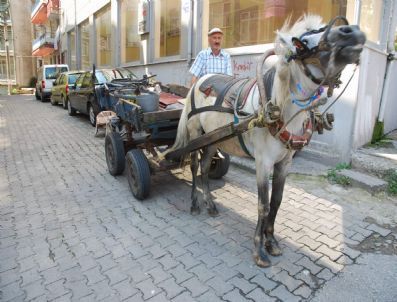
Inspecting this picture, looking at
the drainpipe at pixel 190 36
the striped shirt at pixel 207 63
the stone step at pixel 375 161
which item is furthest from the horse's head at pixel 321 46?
the drainpipe at pixel 190 36

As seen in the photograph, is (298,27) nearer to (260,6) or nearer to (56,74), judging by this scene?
(260,6)

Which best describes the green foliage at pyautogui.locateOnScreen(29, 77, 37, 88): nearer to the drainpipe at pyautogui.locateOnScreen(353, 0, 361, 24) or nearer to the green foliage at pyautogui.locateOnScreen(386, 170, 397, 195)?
the drainpipe at pyautogui.locateOnScreen(353, 0, 361, 24)

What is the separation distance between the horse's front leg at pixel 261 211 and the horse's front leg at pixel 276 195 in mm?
157

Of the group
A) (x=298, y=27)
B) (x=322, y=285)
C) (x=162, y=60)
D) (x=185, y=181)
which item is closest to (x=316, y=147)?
A: (x=185, y=181)

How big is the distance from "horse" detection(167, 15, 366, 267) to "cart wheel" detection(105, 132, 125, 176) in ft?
5.17

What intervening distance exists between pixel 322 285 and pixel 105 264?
1.88m

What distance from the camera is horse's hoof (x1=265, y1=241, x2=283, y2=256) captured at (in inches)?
122

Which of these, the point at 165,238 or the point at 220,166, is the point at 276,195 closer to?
the point at 165,238

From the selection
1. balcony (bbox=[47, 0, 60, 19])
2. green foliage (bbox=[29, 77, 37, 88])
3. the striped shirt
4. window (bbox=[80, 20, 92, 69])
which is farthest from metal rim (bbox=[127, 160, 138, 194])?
green foliage (bbox=[29, 77, 37, 88])

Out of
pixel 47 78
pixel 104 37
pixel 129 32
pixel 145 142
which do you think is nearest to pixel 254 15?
pixel 145 142

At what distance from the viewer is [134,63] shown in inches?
503

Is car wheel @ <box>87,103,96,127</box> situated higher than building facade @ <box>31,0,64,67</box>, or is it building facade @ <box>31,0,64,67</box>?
building facade @ <box>31,0,64,67</box>

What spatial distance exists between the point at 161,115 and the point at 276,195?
1763 mm

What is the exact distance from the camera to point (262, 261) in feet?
9.60
